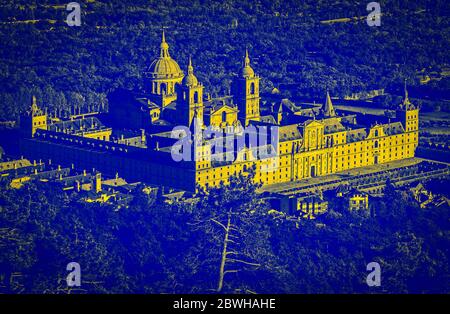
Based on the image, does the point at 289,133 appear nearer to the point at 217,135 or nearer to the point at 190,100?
the point at 217,135

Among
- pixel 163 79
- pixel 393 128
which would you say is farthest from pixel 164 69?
pixel 393 128

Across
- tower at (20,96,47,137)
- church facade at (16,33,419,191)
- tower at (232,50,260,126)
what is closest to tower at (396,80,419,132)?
church facade at (16,33,419,191)

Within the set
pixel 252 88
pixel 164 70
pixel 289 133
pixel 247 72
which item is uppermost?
pixel 164 70

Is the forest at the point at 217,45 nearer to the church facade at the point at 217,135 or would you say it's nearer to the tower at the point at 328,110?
the church facade at the point at 217,135

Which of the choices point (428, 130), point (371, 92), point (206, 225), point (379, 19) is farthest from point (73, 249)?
point (379, 19)

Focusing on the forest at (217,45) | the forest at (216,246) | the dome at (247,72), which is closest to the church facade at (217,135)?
the dome at (247,72)

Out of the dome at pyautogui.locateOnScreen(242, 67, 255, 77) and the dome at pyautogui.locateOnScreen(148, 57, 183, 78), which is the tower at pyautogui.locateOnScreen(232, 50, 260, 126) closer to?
the dome at pyautogui.locateOnScreen(242, 67, 255, 77)
